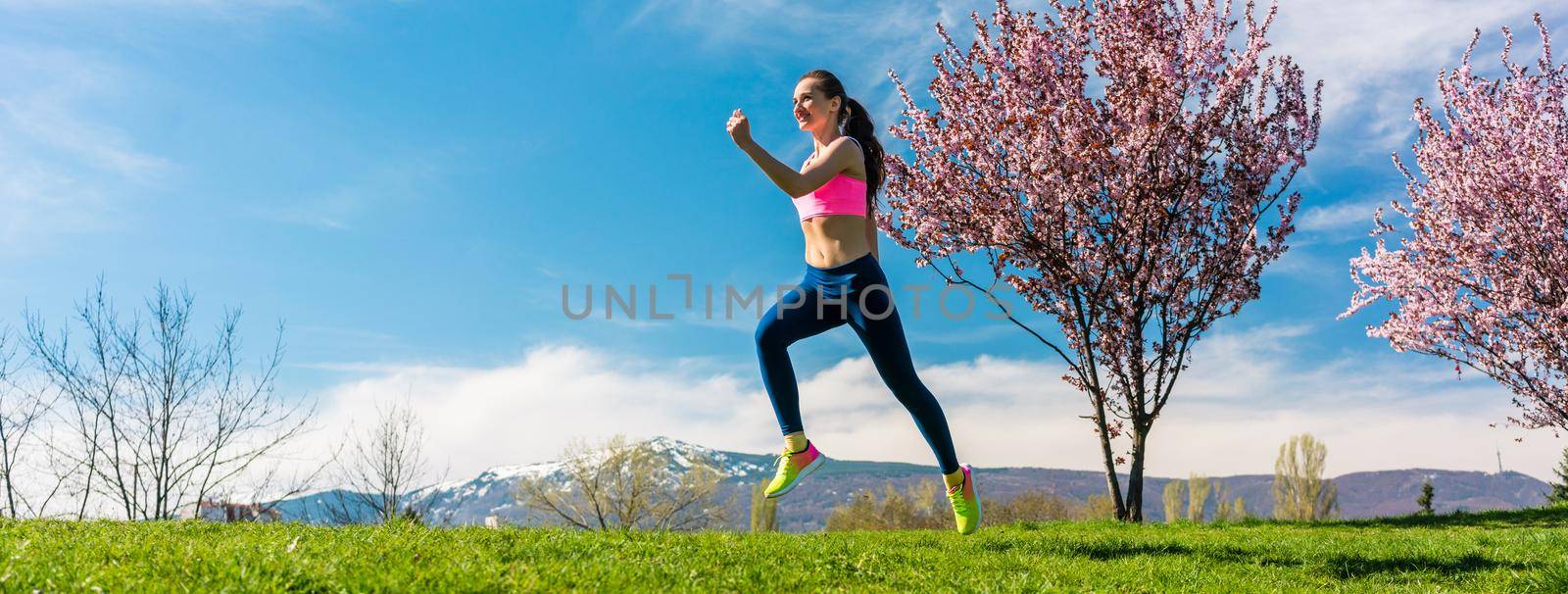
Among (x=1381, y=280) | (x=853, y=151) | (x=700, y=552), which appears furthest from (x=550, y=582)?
(x=1381, y=280)

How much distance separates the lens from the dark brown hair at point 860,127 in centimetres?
603

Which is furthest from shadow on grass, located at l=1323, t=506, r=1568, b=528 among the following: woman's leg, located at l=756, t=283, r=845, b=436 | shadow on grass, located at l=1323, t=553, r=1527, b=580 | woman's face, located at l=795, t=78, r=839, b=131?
woman's face, located at l=795, t=78, r=839, b=131

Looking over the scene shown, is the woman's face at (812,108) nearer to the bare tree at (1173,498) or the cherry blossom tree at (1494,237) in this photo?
the cherry blossom tree at (1494,237)

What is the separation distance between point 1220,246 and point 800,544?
12.1m

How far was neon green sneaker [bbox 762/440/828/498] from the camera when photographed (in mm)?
5850

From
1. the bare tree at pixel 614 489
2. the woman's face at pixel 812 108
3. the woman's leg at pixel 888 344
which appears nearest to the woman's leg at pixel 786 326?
the woman's leg at pixel 888 344

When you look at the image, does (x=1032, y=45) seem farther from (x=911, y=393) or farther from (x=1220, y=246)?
(x=911, y=393)

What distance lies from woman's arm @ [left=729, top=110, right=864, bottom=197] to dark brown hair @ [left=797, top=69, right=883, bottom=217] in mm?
351

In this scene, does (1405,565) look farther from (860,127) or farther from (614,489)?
(614,489)

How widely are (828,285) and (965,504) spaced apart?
6.53ft

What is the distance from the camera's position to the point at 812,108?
5949 millimetres

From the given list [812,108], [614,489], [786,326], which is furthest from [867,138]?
[614,489]

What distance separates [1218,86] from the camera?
49.7ft

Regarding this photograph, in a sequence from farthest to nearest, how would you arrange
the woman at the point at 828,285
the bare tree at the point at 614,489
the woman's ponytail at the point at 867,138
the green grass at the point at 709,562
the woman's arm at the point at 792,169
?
the bare tree at the point at 614,489, the woman's ponytail at the point at 867,138, the woman at the point at 828,285, the woman's arm at the point at 792,169, the green grass at the point at 709,562
